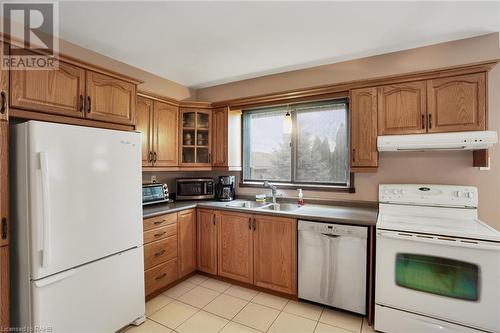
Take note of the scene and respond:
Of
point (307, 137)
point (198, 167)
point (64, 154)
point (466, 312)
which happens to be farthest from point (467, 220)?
point (64, 154)

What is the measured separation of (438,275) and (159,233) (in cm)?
248

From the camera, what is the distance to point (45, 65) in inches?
66.3

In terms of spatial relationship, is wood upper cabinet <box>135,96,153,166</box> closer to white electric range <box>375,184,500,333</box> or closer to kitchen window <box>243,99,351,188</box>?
kitchen window <box>243,99,351,188</box>

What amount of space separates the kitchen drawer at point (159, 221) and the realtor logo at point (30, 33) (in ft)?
4.91

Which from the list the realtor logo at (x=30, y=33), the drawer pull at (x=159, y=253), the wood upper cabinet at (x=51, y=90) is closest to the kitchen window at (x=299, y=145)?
the drawer pull at (x=159, y=253)

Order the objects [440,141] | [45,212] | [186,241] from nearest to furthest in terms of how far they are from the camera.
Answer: [45,212] → [440,141] → [186,241]

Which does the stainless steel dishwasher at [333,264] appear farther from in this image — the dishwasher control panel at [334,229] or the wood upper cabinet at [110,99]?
the wood upper cabinet at [110,99]

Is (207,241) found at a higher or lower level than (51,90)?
lower

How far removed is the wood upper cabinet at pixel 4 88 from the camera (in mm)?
1473

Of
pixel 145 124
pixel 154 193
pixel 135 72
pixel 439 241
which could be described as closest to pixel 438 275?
pixel 439 241

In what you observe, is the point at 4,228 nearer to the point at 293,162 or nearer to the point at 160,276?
the point at 160,276

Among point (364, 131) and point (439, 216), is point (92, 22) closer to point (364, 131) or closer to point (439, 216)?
point (364, 131)

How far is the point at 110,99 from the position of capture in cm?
208

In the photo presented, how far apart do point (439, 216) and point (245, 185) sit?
7.22 ft
